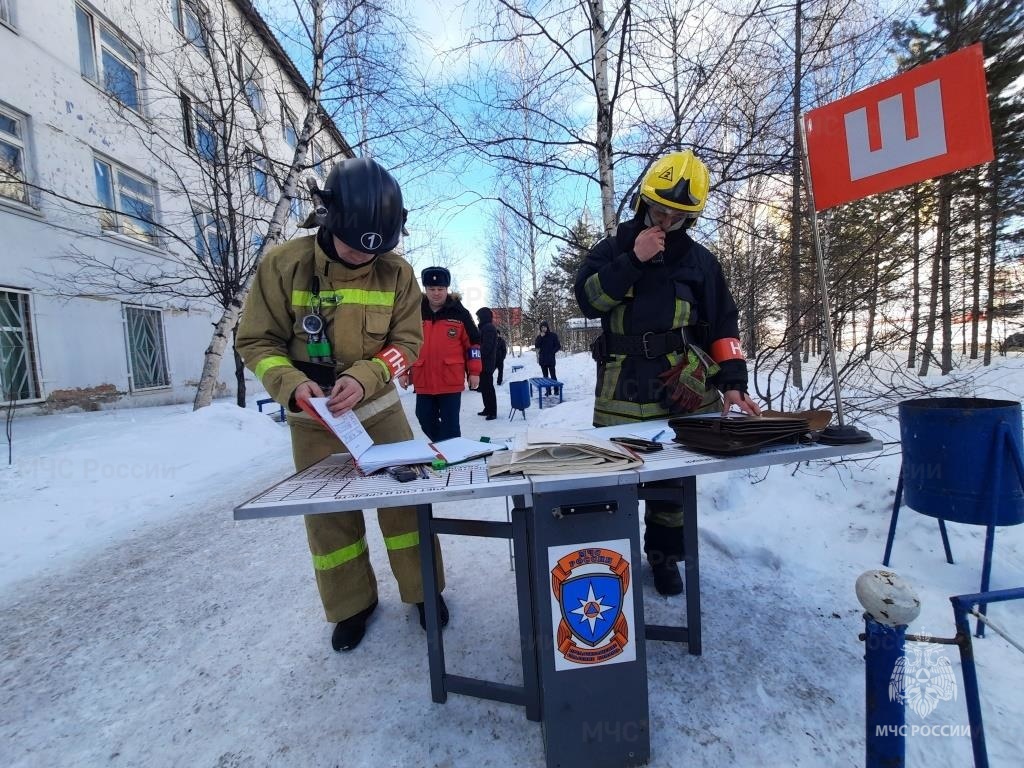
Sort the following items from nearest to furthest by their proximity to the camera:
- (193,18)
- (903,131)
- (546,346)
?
1. (903,131)
2. (193,18)
3. (546,346)

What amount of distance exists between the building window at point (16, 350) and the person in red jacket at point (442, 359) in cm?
739

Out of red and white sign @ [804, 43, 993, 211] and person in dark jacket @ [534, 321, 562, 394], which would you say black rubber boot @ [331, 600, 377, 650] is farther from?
person in dark jacket @ [534, 321, 562, 394]

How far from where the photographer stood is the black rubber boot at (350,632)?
6.64 ft

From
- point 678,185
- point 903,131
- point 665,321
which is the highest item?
point 903,131

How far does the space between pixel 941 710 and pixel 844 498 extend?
1.73 metres

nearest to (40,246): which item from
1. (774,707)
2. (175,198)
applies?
(175,198)

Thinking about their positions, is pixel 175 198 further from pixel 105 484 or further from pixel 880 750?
pixel 880 750

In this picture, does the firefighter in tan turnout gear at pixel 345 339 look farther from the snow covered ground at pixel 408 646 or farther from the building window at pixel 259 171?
the building window at pixel 259 171

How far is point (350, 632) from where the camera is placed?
2057 mm

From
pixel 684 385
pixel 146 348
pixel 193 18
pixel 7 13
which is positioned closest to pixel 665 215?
pixel 684 385

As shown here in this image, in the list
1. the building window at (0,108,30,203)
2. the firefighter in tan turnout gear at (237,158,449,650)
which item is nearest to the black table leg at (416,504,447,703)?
the firefighter in tan turnout gear at (237,158,449,650)

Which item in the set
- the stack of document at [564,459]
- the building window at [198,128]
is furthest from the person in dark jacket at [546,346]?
the stack of document at [564,459]

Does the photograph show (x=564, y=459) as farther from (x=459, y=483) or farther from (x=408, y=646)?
(x=408, y=646)

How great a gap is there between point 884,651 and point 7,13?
40.9ft
